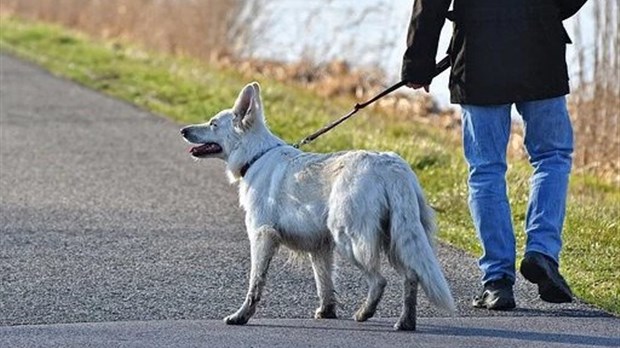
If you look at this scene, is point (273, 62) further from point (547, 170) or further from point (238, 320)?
point (238, 320)

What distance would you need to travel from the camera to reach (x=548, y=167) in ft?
27.6

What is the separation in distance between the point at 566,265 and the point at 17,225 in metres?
3.38

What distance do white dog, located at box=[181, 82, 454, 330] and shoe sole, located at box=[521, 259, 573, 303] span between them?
698 millimetres

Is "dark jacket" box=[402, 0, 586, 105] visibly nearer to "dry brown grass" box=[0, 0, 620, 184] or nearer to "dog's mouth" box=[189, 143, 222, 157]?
"dog's mouth" box=[189, 143, 222, 157]

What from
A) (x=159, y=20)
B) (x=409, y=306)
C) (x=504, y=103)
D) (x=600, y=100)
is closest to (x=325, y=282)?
(x=409, y=306)

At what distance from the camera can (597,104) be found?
547 inches

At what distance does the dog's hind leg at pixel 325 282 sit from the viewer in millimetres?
8094

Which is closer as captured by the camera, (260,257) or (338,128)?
(260,257)

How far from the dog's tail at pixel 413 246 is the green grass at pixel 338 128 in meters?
1.07

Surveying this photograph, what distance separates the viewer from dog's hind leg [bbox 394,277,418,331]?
299 inches

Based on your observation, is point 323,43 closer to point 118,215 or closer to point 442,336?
point 118,215

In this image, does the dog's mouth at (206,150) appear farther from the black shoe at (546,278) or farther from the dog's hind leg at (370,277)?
the black shoe at (546,278)

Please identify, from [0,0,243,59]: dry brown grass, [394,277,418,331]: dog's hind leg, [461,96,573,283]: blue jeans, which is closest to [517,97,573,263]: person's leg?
[461,96,573,283]: blue jeans

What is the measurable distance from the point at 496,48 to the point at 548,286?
1116 mm
